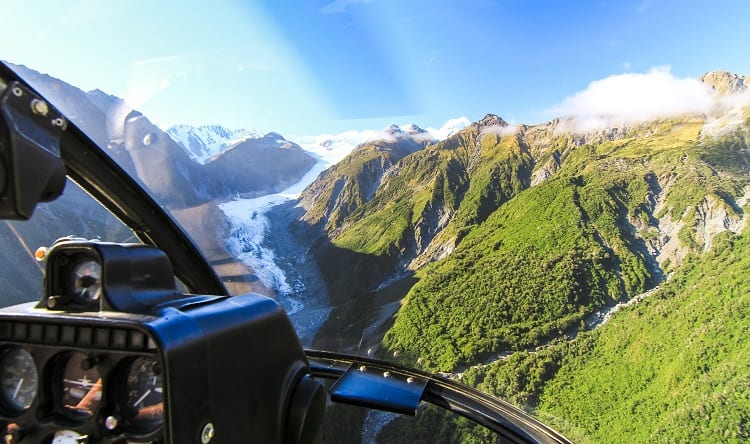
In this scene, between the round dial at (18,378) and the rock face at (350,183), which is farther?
the rock face at (350,183)

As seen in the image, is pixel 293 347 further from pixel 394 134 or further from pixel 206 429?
pixel 394 134

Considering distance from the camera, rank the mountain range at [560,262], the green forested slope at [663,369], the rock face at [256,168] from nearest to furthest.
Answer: the green forested slope at [663,369]
the mountain range at [560,262]
the rock face at [256,168]

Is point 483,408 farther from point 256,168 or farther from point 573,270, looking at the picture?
point 256,168

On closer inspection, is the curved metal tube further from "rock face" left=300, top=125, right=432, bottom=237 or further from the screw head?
"rock face" left=300, top=125, right=432, bottom=237

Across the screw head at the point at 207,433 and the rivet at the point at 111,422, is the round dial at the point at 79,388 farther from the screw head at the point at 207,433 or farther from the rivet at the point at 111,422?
the screw head at the point at 207,433

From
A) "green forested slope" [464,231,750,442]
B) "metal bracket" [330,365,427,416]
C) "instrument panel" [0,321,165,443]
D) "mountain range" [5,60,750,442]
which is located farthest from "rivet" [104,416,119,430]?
"green forested slope" [464,231,750,442]

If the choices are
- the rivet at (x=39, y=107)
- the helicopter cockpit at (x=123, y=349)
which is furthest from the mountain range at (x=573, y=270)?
the rivet at (x=39, y=107)

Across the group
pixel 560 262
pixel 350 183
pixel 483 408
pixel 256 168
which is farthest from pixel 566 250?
pixel 256 168
